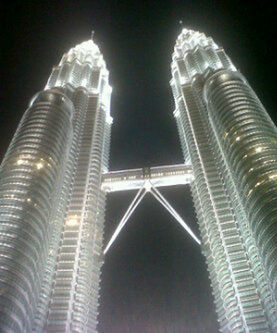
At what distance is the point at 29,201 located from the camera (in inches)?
1823

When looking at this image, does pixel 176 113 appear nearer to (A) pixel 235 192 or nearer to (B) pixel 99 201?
Result: (B) pixel 99 201

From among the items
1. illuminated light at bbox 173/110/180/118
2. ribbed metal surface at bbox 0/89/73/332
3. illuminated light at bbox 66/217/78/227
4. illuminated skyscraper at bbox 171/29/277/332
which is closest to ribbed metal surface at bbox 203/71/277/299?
illuminated skyscraper at bbox 171/29/277/332

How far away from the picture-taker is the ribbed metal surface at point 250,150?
43656mm

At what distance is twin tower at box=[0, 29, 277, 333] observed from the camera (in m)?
42.9

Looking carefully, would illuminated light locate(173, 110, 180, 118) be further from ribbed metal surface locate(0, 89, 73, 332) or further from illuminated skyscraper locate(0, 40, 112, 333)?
ribbed metal surface locate(0, 89, 73, 332)

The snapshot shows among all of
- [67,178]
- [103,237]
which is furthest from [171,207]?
[67,178]

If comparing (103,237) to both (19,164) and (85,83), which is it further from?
(85,83)

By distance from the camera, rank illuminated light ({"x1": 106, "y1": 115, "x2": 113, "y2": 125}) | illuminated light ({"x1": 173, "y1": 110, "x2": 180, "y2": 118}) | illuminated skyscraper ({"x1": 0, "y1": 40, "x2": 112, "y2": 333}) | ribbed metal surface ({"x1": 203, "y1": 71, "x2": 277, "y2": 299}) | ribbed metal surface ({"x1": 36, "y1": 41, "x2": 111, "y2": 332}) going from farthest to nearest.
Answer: illuminated light ({"x1": 106, "y1": 115, "x2": 113, "y2": 125}) < illuminated light ({"x1": 173, "y1": 110, "x2": 180, "y2": 118}) < ribbed metal surface ({"x1": 36, "y1": 41, "x2": 111, "y2": 332}) < ribbed metal surface ({"x1": 203, "y1": 71, "x2": 277, "y2": 299}) < illuminated skyscraper ({"x1": 0, "y1": 40, "x2": 112, "y2": 333})

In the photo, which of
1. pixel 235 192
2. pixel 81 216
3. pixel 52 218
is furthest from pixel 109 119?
pixel 52 218

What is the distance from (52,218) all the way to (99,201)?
10730mm

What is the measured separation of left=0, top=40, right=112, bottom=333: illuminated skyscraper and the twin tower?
0.38 ft

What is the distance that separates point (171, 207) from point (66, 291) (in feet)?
72.4

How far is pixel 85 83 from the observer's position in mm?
79188

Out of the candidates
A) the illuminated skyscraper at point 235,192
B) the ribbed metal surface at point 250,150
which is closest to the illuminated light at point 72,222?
the illuminated skyscraper at point 235,192
